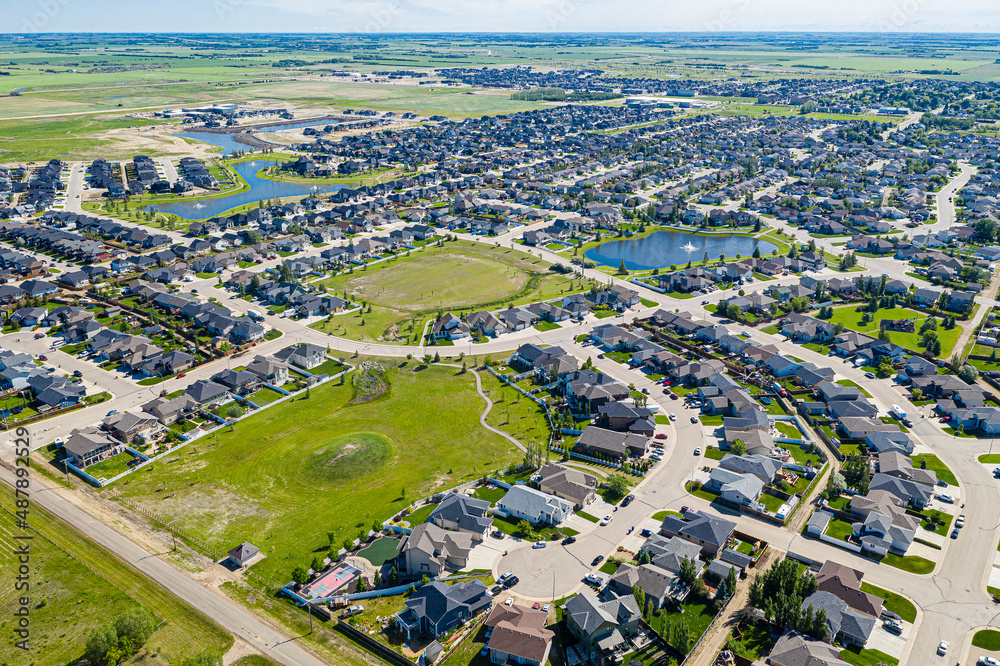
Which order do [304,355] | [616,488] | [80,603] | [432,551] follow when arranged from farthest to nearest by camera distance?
[304,355], [616,488], [432,551], [80,603]

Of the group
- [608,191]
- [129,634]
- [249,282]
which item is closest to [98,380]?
[249,282]

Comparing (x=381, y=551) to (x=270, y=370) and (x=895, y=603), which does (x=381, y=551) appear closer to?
(x=270, y=370)

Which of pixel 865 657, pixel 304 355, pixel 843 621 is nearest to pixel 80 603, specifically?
pixel 304 355

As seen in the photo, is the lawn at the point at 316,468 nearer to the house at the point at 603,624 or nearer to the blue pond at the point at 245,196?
the house at the point at 603,624

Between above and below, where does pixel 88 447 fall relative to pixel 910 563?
above

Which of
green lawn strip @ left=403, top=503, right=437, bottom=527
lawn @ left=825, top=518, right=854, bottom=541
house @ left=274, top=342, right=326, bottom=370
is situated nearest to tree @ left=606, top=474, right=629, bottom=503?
green lawn strip @ left=403, top=503, right=437, bottom=527

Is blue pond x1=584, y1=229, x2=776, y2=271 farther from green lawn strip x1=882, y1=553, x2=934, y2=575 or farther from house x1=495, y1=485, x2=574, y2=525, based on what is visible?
green lawn strip x1=882, y1=553, x2=934, y2=575

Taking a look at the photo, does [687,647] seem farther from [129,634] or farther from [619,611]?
[129,634]
